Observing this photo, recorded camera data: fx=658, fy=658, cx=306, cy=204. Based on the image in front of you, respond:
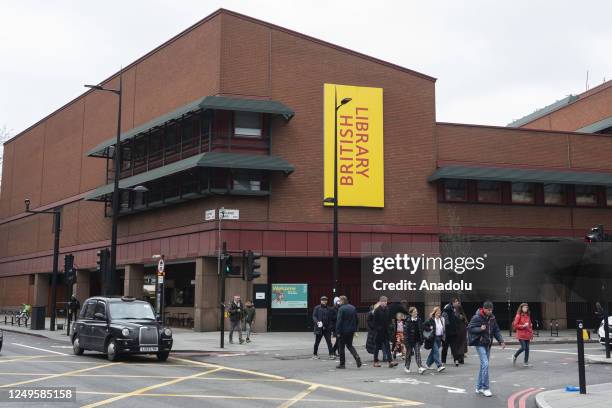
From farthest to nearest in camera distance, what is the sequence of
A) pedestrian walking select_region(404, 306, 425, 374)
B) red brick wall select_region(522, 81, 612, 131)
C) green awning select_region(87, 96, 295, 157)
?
red brick wall select_region(522, 81, 612, 131) → green awning select_region(87, 96, 295, 157) → pedestrian walking select_region(404, 306, 425, 374)

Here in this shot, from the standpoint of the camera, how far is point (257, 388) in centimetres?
1358

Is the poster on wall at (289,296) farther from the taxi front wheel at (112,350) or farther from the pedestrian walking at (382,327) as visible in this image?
the pedestrian walking at (382,327)

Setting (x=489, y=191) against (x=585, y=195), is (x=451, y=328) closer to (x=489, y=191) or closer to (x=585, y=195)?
(x=489, y=191)

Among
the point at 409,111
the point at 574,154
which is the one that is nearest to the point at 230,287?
the point at 409,111

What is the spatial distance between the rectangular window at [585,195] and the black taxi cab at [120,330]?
27.5 meters

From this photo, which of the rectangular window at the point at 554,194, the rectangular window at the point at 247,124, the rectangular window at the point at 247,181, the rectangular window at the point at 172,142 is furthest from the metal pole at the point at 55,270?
the rectangular window at the point at 554,194

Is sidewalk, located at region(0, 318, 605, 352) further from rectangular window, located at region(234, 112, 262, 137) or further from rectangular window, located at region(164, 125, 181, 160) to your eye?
rectangular window, located at region(164, 125, 181, 160)

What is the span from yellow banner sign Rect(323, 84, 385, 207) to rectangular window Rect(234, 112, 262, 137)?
3.56 meters

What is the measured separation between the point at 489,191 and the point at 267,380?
25.0 m

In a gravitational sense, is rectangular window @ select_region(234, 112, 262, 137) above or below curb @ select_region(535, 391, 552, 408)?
above

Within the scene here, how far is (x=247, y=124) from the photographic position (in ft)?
109

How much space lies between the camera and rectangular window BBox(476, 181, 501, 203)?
3668cm

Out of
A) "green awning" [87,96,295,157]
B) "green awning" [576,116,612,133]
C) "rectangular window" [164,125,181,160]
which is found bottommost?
"rectangular window" [164,125,181,160]

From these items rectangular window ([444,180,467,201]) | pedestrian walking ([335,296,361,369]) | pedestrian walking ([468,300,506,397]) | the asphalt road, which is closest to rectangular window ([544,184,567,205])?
rectangular window ([444,180,467,201])
